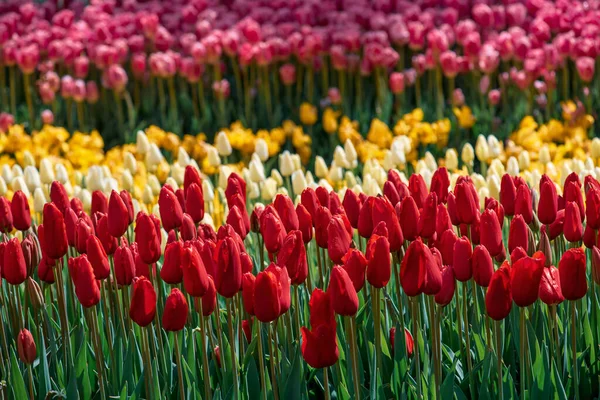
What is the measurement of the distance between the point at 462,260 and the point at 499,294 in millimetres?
201

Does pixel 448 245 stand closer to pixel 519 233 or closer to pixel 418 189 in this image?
pixel 519 233

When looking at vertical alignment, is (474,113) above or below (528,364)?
below

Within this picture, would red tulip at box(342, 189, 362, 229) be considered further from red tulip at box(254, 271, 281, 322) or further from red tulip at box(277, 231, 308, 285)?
red tulip at box(254, 271, 281, 322)

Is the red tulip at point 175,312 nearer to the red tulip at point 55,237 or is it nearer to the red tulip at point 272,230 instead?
the red tulip at point 272,230

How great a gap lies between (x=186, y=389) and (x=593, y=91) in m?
5.53

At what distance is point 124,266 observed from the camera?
8.48 ft

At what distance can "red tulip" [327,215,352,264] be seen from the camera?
2529 mm

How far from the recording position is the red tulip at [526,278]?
2.21 m

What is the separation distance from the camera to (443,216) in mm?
2660

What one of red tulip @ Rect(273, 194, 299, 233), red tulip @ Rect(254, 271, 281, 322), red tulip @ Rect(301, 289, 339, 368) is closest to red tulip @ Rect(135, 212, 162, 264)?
red tulip @ Rect(273, 194, 299, 233)

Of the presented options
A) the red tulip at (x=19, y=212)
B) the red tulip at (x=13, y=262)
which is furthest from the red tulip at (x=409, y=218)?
the red tulip at (x=19, y=212)

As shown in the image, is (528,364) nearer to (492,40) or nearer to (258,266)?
(258,266)

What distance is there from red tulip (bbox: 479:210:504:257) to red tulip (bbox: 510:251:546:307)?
Result: 1.04 ft

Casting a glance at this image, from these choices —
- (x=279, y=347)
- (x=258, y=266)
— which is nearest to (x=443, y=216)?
(x=279, y=347)
